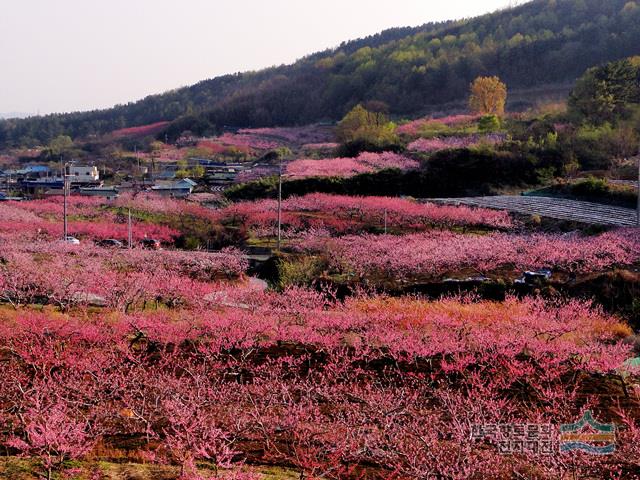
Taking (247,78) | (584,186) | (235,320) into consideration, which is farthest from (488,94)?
(247,78)

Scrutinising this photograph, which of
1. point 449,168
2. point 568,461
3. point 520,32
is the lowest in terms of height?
point 568,461

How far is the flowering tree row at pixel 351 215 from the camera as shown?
3391 cm

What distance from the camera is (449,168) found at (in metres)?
46.7

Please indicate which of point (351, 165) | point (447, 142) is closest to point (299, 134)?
point (447, 142)

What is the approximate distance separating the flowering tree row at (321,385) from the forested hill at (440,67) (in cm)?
8191

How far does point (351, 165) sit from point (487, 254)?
27.7m

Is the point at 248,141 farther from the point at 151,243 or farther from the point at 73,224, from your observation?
the point at 151,243

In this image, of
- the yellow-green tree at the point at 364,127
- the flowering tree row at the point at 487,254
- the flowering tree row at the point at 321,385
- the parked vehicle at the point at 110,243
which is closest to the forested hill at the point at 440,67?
the yellow-green tree at the point at 364,127

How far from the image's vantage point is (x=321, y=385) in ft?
43.2

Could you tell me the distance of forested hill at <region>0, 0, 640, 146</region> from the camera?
9269 centimetres

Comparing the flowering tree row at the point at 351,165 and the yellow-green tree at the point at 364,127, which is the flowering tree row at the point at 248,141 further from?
the flowering tree row at the point at 351,165

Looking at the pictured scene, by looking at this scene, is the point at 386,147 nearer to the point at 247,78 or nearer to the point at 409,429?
the point at 409,429

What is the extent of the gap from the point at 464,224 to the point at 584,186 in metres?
8.60

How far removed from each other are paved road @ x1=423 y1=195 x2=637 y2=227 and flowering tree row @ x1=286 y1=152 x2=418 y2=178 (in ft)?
37.5
